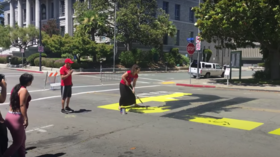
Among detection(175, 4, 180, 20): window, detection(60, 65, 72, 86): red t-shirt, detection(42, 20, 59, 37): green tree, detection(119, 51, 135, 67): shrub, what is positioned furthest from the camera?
detection(175, 4, 180, 20): window

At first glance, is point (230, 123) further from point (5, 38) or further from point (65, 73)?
point (5, 38)

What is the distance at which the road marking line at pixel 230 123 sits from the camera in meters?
7.86

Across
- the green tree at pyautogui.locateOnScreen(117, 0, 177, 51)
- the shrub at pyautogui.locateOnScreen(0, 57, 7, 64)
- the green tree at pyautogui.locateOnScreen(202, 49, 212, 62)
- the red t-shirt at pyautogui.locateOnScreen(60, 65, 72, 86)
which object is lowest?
the red t-shirt at pyautogui.locateOnScreen(60, 65, 72, 86)

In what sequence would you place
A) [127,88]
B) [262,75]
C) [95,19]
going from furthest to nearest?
[95,19]
[262,75]
[127,88]

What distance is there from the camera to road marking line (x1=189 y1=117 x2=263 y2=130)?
7855 mm

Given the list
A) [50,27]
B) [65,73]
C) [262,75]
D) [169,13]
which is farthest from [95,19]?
[65,73]

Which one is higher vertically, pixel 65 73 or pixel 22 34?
pixel 22 34

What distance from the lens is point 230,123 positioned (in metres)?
8.20

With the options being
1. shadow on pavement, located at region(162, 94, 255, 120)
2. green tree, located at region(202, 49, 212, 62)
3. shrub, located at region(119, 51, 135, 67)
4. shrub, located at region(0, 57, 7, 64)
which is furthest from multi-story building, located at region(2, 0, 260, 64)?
shadow on pavement, located at region(162, 94, 255, 120)

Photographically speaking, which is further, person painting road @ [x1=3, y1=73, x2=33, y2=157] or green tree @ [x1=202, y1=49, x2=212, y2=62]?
green tree @ [x1=202, y1=49, x2=212, y2=62]

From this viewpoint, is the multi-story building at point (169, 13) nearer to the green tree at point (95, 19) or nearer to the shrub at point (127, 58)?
the shrub at point (127, 58)

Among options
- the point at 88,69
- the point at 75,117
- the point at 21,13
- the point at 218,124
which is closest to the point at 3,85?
the point at 75,117

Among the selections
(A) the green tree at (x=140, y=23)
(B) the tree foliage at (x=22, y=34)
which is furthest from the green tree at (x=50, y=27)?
(A) the green tree at (x=140, y=23)

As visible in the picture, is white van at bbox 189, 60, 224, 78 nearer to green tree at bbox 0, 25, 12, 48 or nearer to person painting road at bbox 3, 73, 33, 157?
person painting road at bbox 3, 73, 33, 157
